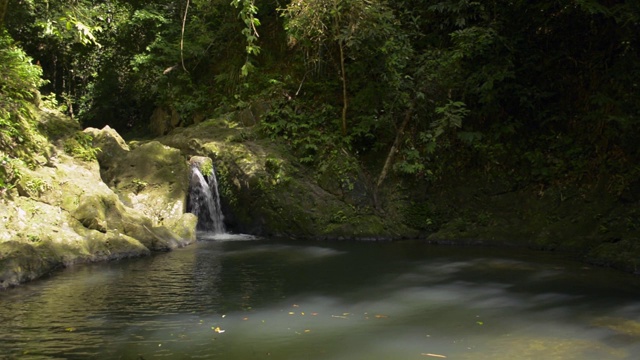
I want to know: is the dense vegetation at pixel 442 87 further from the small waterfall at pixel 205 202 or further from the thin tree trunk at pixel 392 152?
the small waterfall at pixel 205 202

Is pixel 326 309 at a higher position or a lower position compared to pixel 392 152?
lower

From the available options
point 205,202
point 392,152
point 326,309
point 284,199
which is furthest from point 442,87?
point 326,309

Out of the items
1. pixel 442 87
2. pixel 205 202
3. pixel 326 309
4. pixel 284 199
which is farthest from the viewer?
pixel 442 87

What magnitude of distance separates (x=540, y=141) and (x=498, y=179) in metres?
1.36

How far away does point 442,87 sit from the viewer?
14602 millimetres

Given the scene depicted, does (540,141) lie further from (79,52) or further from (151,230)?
(79,52)

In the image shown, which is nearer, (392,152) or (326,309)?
(326,309)

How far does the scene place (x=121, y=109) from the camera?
22.6 m

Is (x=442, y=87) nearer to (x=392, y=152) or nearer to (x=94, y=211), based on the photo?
(x=392, y=152)

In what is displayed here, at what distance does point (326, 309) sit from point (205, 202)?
7.89 metres

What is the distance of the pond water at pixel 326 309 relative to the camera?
541cm

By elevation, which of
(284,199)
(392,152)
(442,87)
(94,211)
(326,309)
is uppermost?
(442,87)

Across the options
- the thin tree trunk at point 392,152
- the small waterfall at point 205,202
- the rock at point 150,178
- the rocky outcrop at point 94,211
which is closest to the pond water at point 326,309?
the rocky outcrop at point 94,211

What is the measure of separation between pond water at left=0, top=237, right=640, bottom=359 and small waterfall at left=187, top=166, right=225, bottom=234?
3500 mm
